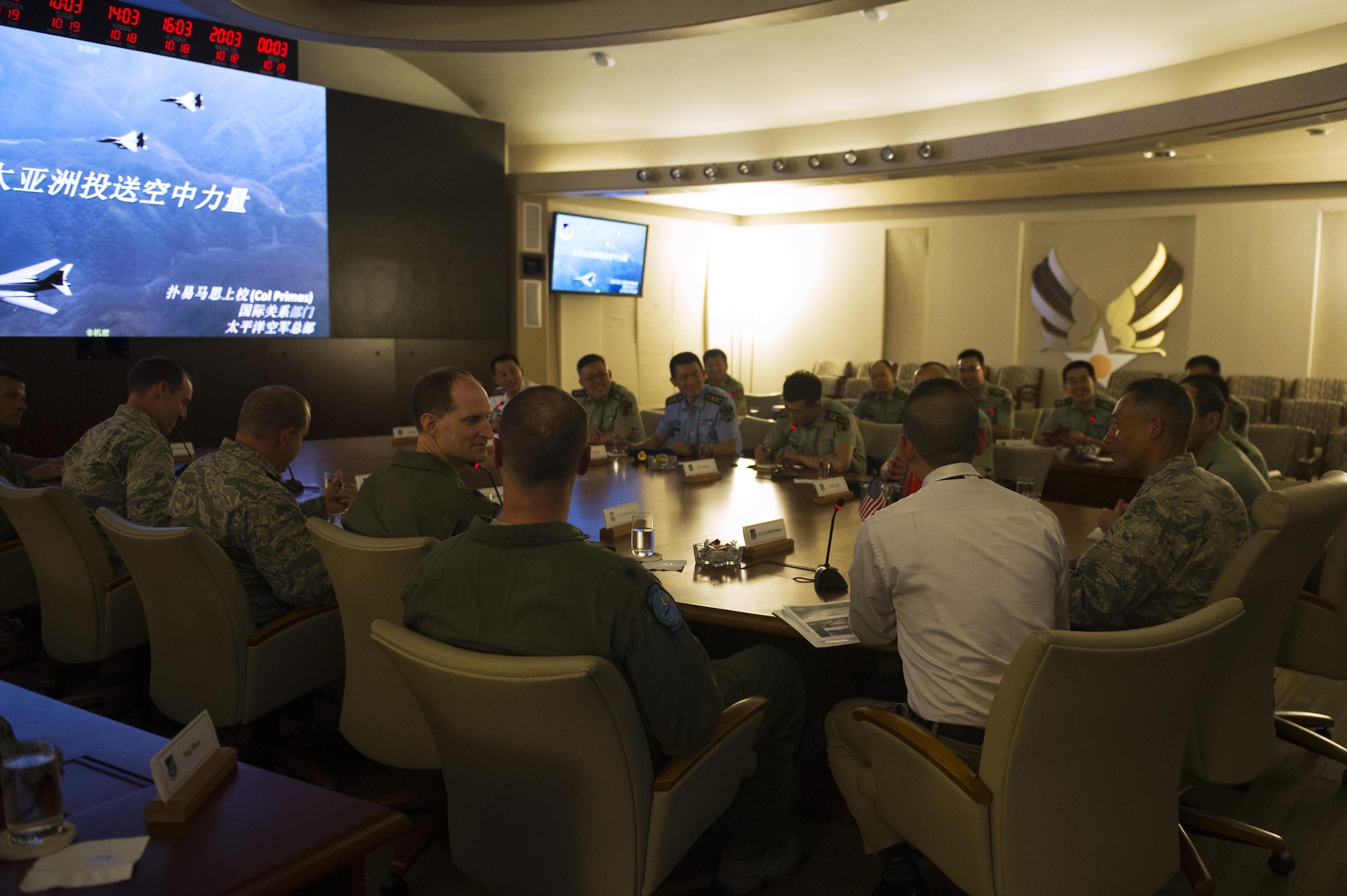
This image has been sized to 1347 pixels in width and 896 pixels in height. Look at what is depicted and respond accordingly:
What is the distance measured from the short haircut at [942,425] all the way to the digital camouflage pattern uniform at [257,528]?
188 centimetres

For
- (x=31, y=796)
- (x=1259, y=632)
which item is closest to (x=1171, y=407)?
(x=1259, y=632)

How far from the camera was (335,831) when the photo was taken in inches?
52.0

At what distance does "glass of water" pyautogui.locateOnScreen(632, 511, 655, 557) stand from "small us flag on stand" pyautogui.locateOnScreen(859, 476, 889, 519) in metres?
0.78

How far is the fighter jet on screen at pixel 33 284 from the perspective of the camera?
704 centimetres

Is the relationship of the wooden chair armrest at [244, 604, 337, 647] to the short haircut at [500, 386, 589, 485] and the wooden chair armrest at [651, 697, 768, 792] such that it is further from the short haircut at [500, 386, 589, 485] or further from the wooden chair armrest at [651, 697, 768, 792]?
the wooden chair armrest at [651, 697, 768, 792]

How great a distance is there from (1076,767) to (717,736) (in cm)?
70

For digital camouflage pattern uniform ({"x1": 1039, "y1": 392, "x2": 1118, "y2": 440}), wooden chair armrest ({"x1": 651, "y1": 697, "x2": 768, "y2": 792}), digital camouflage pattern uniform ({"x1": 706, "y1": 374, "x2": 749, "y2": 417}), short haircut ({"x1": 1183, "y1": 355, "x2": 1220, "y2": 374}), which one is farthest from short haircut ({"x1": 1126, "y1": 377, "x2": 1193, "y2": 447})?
digital camouflage pattern uniform ({"x1": 706, "y1": 374, "x2": 749, "y2": 417})

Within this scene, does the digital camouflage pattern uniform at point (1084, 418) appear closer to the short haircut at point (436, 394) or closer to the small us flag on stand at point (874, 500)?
the small us flag on stand at point (874, 500)

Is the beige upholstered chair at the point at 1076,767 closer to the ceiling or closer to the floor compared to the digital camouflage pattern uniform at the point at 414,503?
closer to the floor

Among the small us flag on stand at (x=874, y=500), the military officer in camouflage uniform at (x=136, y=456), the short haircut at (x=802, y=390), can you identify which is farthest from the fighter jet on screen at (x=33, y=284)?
the small us flag on stand at (x=874, y=500)

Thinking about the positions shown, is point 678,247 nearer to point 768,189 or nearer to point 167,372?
point 768,189

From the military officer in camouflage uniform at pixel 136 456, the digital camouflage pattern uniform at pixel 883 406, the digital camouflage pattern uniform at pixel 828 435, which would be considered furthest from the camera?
the digital camouflage pattern uniform at pixel 883 406

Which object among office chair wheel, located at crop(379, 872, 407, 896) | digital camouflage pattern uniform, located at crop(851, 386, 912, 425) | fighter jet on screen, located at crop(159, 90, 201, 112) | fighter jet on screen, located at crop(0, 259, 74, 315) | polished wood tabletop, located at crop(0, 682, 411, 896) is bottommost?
office chair wheel, located at crop(379, 872, 407, 896)

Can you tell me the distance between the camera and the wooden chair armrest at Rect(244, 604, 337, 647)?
9.25 feet
